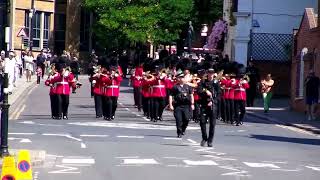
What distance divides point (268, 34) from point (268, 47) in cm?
70

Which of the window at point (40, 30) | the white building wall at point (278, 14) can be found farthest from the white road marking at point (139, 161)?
the window at point (40, 30)

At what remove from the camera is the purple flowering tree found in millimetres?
53253

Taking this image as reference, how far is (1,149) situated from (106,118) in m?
12.4

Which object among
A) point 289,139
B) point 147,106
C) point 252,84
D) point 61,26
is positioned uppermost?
point 61,26

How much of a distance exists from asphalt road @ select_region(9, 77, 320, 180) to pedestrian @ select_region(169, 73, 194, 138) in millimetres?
480

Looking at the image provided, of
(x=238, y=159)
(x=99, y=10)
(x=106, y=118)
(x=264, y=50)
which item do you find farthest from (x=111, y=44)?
(x=238, y=159)

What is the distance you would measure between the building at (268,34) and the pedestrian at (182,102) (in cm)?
2388

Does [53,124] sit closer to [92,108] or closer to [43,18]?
[92,108]

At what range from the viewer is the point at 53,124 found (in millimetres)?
26844

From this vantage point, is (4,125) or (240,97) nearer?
(4,125)

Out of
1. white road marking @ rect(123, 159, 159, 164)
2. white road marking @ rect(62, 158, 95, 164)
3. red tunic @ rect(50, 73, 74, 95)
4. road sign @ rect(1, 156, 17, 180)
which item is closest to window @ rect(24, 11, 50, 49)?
red tunic @ rect(50, 73, 74, 95)

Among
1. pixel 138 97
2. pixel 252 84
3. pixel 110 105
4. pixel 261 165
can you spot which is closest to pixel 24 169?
pixel 261 165

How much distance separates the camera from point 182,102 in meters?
22.7

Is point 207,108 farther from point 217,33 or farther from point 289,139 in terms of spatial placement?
point 217,33
